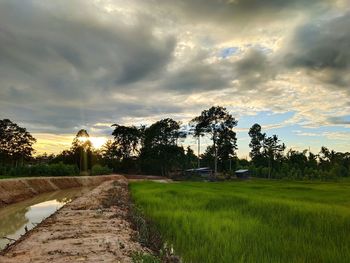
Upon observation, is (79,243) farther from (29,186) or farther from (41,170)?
(41,170)

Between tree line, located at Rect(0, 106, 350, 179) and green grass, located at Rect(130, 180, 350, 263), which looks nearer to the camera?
green grass, located at Rect(130, 180, 350, 263)

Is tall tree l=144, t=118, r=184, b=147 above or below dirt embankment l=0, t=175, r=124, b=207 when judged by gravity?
above

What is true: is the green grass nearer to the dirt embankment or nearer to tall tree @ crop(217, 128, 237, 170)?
the dirt embankment

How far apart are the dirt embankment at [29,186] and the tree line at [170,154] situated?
24977mm

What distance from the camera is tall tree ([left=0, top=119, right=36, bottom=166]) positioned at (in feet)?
325

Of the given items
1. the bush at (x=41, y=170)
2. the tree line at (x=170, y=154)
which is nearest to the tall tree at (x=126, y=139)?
the tree line at (x=170, y=154)

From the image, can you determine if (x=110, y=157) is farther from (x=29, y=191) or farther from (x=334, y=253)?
(x=334, y=253)

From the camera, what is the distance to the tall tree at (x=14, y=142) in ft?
325

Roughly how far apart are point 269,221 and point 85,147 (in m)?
81.7

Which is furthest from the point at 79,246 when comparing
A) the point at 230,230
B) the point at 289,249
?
the point at 289,249

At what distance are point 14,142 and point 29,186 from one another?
7294 centimetres

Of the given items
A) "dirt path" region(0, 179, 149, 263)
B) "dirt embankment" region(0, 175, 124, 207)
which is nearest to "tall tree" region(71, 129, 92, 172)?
"dirt embankment" region(0, 175, 124, 207)

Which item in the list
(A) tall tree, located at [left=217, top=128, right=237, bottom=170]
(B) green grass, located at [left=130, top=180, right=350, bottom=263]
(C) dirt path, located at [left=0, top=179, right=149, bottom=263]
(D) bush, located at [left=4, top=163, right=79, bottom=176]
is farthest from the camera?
(A) tall tree, located at [left=217, top=128, right=237, bottom=170]

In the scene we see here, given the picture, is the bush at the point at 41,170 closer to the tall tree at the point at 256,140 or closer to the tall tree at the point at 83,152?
the tall tree at the point at 83,152
